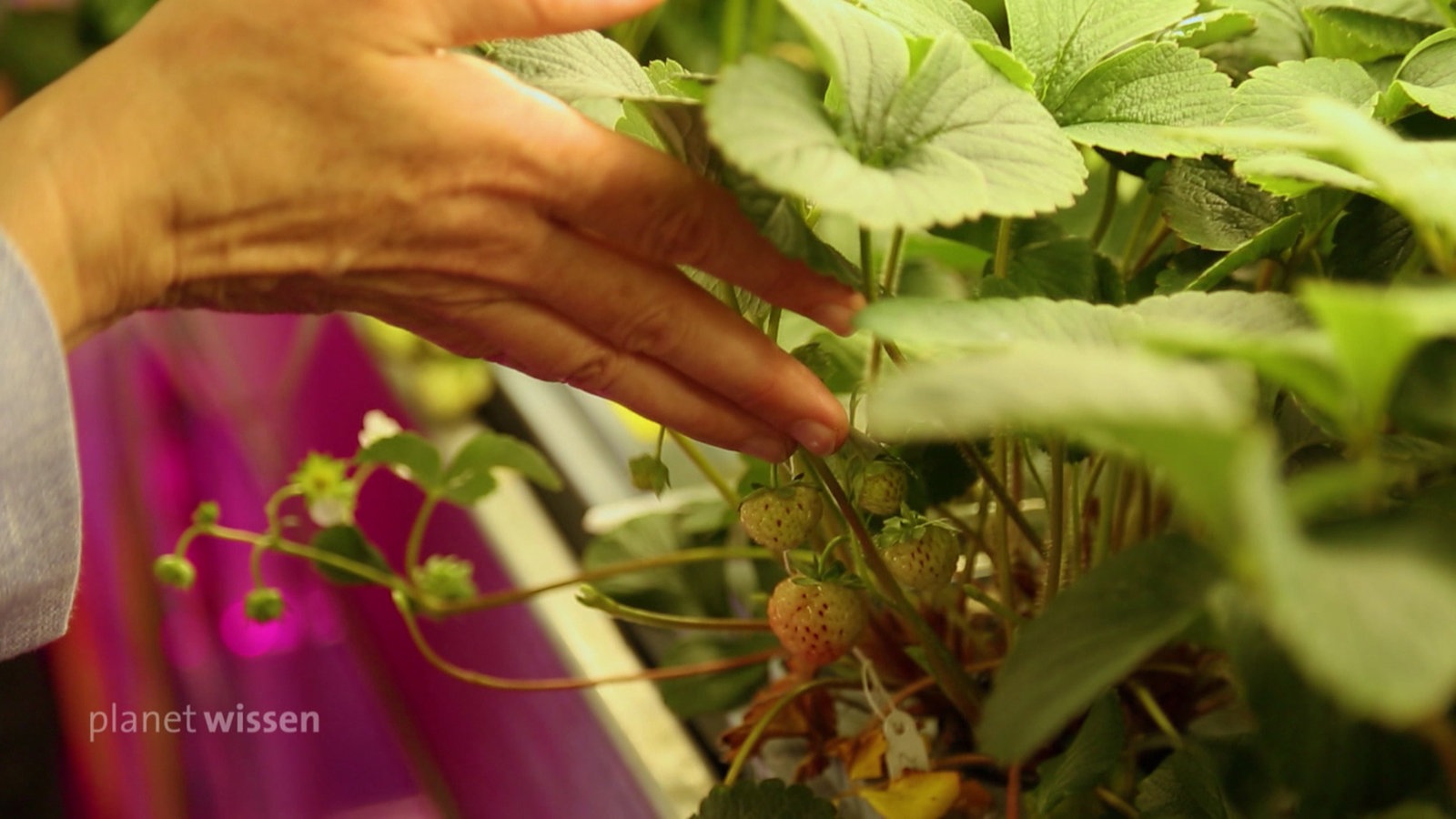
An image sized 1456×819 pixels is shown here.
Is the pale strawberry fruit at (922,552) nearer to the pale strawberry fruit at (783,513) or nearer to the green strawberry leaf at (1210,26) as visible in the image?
the pale strawberry fruit at (783,513)

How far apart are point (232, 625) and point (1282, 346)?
3.63 feet

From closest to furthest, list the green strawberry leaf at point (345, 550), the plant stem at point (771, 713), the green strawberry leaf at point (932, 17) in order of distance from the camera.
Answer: the green strawberry leaf at point (932, 17) → the plant stem at point (771, 713) → the green strawberry leaf at point (345, 550)

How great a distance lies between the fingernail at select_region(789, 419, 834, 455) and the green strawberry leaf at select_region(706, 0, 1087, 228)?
4.2 inches

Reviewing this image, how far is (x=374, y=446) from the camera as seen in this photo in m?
0.59

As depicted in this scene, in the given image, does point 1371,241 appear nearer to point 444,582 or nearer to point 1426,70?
point 1426,70

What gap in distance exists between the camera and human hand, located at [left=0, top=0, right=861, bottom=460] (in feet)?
1.25

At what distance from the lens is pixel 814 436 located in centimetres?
43

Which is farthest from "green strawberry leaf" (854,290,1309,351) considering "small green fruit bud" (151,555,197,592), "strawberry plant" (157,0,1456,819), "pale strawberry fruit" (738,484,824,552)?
"small green fruit bud" (151,555,197,592)

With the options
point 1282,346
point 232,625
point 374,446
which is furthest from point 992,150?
point 232,625

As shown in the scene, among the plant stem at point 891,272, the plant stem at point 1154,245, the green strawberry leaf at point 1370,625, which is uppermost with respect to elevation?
the green strawberry leaf at point 1370,625

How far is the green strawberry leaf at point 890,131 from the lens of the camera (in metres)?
0.32

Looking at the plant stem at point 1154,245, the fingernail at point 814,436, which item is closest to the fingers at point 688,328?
the fingernail at point 814,436

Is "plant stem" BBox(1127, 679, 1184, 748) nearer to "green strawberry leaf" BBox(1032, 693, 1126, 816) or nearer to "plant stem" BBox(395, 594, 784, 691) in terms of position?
"green strawberry leaf" BBox(1032, 693, 1126, 816)

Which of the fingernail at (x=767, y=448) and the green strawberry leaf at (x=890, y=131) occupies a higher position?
the green strawberry leaf at (x=890, y=131)
